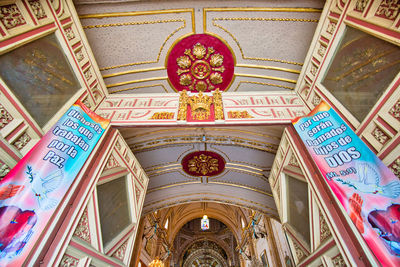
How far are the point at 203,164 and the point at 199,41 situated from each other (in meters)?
4.51

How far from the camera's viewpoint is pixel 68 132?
3.60m

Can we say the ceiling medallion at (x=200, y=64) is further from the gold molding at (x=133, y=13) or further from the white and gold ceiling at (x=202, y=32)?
the gold molding at (x=133, y=13)

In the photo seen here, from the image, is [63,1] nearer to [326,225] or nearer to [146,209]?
[326,225]

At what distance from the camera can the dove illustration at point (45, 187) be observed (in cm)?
276

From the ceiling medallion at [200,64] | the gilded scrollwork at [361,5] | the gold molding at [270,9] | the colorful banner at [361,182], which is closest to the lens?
the colorful banner at [361,182]

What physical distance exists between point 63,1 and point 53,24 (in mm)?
673

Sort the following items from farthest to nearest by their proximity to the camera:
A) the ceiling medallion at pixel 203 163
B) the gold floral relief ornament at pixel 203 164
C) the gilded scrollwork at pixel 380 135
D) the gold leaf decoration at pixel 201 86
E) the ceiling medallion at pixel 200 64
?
the gold floral relief ornament at pixel 203 164 < the ceiling medallion at pixel 203 163 < the gold leaf decoration at pixel 201 86 < the ceiling medallion at pixel 200 64 < the gilded scrollwork at pixel 380 135

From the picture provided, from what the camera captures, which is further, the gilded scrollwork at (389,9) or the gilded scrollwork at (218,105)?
the gilded scrollwork at (218,105)

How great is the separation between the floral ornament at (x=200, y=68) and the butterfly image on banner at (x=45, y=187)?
4.18 meters

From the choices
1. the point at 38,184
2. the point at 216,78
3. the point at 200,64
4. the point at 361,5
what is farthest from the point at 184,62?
the point at 38,184

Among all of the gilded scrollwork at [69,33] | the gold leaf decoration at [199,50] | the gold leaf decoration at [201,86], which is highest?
the gold leaf decoration at [199,50]

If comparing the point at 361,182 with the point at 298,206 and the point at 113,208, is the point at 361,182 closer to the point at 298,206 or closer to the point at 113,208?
the point at 298,206

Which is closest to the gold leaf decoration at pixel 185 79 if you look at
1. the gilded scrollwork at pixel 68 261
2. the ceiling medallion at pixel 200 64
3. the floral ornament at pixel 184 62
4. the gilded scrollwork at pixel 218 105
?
the ceiling medallion at pixel 200 64

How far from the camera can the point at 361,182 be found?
9.16 ft
